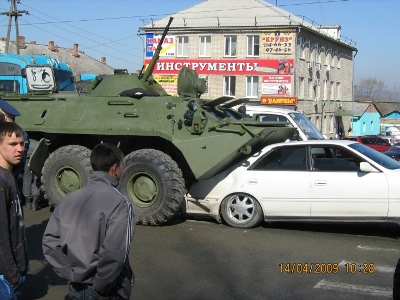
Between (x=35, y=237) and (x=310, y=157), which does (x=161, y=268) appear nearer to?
(x=35, y=237)

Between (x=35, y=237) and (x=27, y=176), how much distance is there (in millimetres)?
1919

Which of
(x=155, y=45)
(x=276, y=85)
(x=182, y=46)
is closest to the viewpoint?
(x=276, y=85)

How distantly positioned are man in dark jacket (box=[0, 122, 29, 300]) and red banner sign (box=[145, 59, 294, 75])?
35.9 metres

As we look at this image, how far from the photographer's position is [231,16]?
4103 cm

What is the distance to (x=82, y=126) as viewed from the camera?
31.4 feet

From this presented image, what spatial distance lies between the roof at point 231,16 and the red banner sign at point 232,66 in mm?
2381

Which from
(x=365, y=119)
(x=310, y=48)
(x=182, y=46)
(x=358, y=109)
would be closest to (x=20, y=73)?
(x=182, y=46)

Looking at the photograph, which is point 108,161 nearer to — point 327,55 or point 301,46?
point 301,46

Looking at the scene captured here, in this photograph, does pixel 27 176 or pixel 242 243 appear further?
pixel 27 176

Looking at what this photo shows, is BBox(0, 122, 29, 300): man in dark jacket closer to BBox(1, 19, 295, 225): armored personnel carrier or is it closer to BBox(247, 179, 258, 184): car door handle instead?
BBox(1, 19, 295, 225): armored personnel carrier

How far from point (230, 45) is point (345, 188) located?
3337 centimetres

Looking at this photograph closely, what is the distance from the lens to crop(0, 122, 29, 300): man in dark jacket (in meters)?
3.65

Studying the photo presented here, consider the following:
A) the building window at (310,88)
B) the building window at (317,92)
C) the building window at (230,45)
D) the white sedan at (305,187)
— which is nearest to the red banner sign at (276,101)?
the building window at (230,45)

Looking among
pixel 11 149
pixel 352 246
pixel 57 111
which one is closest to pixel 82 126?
pixel 57 111
